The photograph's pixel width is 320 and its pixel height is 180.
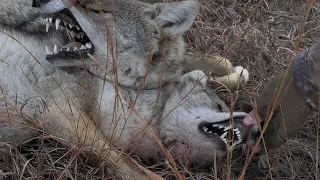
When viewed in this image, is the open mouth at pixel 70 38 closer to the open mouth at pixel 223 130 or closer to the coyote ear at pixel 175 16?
the coyote ear at pixel 175 16

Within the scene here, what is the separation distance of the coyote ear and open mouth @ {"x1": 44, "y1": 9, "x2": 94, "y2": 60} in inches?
23.1

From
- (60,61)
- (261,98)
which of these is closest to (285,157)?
(261,98)

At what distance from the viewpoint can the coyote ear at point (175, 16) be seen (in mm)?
3699

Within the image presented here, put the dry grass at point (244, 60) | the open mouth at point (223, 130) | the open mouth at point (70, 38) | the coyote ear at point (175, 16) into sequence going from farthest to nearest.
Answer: the coyote ear at point (175, 16) < the open mouth at point (70, 38) < the open mouth at point (223, 130) < the dry grass at point (244, 60)

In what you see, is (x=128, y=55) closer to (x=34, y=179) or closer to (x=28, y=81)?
(x=28, y=81)

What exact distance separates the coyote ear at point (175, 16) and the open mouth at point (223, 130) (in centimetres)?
82

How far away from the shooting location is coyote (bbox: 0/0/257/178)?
3383mm

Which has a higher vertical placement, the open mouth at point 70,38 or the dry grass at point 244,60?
the open mouth at point 70,38

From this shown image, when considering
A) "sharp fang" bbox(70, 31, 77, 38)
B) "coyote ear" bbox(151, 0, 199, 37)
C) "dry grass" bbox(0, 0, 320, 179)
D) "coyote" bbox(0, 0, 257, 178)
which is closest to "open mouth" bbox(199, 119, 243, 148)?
"coyote" bbox(0, 0, 257, 178)

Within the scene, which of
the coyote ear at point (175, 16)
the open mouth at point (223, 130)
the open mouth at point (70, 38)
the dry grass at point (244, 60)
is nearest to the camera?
the dry grass at point (244, 60)

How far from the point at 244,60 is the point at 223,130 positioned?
5.22ft

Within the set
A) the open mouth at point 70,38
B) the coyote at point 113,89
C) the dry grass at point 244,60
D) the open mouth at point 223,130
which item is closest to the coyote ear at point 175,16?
the coyote at point 113,89

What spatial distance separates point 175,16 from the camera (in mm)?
3742

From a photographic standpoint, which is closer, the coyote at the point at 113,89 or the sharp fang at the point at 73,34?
the coyote at the point at 113,89
